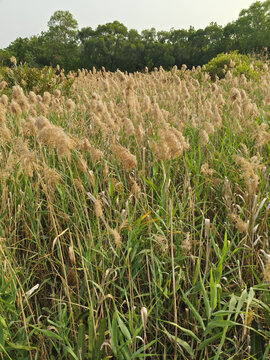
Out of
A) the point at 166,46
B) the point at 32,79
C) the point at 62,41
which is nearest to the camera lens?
the point at 32,79

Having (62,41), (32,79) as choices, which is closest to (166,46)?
(62,41)

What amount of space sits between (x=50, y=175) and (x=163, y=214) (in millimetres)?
687

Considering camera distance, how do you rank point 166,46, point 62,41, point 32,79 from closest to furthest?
point 32,79 < point 166,46 < point 62,41

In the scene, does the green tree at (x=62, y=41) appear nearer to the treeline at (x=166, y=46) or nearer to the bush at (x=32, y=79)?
the treeline at (x=166, y=46)

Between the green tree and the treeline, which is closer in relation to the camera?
the treeline

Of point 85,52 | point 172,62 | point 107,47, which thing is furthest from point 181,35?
point 85,52

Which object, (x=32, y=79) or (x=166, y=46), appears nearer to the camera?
(x=32, y=79)

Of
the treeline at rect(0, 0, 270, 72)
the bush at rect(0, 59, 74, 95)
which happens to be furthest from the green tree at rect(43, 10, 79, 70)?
the bush at rect(0, 59, 74, 95)

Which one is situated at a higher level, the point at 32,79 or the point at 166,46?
the point at 166,46

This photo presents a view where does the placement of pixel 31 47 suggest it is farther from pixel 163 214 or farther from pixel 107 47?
pixel 163 214

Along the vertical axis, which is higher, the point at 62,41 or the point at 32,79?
the point at 62,41

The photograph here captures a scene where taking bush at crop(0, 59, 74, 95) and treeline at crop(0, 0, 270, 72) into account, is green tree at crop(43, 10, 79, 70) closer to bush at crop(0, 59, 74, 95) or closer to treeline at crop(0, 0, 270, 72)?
treeline at crop(0, 0, 270, 72)

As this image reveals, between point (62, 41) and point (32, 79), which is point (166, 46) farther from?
point (32, 79)

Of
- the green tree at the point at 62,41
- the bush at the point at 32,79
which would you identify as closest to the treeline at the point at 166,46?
the green tree at the point at 62,41
